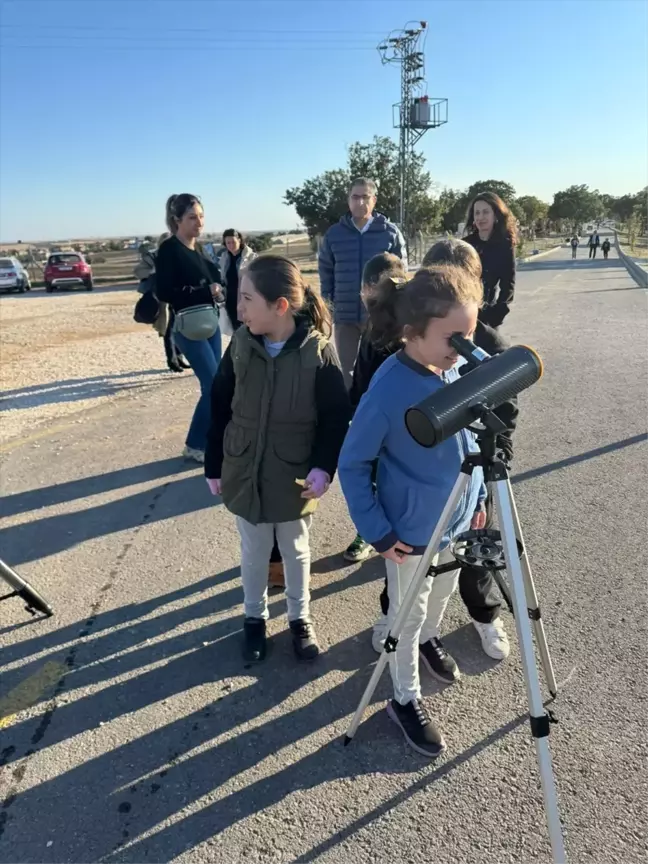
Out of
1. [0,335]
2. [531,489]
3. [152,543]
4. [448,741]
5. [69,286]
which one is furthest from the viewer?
[69,286]

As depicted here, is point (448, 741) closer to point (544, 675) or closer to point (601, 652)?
point (544, 675)

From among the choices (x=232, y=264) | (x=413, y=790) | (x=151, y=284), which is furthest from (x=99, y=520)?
(x=232, y=264)

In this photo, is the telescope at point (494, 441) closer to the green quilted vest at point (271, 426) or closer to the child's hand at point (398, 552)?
the child's hand at point (398, 552)

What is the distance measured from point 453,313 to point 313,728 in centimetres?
159

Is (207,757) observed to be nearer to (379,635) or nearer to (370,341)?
(379,635)

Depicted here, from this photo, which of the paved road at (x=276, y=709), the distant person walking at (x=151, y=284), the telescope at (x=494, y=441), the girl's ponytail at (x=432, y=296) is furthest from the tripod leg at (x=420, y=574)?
the distant person walking at (x=151, y=284)

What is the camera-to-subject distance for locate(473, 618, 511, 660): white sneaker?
2582 millimetres

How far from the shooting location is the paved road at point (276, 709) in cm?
186

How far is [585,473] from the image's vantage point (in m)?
4.35

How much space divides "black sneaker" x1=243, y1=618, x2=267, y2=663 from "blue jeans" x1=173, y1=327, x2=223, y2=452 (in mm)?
2077

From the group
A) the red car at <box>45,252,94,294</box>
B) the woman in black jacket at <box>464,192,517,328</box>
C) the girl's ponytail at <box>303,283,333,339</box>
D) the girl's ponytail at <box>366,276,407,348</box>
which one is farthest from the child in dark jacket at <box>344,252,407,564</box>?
the red car at <box>45,252,94,294</box>

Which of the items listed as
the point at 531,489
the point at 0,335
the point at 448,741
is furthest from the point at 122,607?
the point at 0,335

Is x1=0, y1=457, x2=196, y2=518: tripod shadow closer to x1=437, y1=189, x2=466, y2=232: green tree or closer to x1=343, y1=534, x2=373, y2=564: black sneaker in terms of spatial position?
x1=343, y1=534, x2=373, y2=564: black sneaker

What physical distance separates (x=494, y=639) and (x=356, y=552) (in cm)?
98
